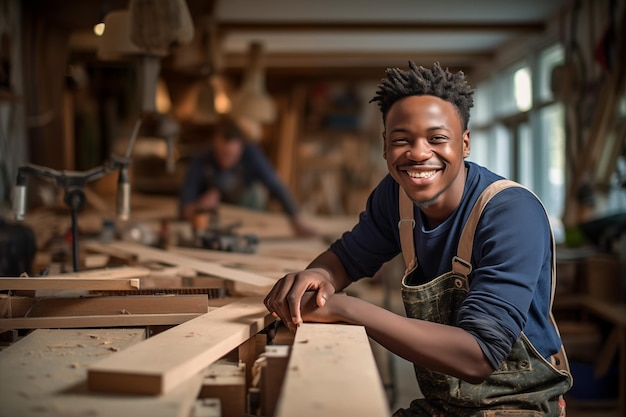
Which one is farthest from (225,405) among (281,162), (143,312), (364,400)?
(281,162)

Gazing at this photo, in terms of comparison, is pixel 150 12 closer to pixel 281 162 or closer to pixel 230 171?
pixel 230 171

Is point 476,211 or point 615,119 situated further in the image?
point 615,119

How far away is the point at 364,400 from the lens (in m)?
1.19

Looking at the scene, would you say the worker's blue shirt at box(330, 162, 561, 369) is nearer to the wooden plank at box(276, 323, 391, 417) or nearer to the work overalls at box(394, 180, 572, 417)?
the work overalls at box(394, 180, 572, 417)

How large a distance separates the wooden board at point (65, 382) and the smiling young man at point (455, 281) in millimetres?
487

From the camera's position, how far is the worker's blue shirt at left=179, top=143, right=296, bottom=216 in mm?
5812

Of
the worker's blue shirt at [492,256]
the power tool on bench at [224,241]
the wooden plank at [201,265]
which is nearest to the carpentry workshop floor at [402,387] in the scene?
the power tool on bench at [224,241]

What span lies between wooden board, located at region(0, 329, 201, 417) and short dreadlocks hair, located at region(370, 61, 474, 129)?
0.97 meters

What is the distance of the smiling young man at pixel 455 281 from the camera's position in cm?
165

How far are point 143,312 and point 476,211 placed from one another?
986 mm

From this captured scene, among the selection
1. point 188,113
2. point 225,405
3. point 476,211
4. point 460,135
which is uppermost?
point 188,113

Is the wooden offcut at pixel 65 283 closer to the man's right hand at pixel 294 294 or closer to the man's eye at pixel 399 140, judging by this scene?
the man's right hand at pixel 294 294

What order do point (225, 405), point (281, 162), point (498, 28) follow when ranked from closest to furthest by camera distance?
point (225, 405) → point (498, 28) → point (281, 162)

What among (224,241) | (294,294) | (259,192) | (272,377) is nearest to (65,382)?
(272,377)
